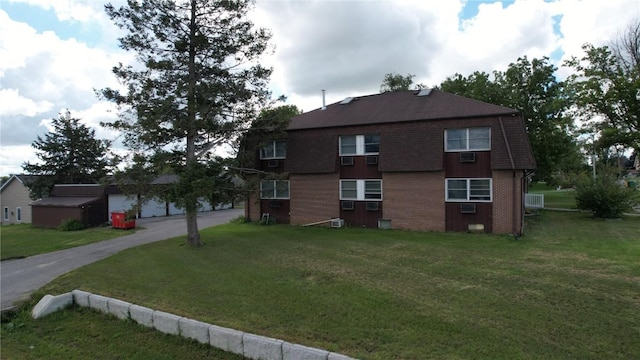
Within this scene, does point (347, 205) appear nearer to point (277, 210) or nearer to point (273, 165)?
point (277, 210)

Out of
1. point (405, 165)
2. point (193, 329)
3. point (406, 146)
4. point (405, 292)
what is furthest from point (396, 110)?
point (193, 329)

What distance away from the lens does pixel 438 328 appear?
224 inches

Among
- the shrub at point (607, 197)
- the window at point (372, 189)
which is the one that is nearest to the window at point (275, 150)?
the window at point (372, 189)

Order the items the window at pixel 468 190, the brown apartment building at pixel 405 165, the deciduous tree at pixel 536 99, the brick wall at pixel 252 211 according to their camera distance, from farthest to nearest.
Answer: the deciduous tree at pixel 536 99
the brick wall at pixel 252 211
the window at pixel 468 190
the brown apartment building at pixel 405 165

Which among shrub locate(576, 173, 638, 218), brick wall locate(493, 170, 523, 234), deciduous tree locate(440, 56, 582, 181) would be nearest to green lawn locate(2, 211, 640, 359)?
brick wall locate(493, 170, 523, 234)

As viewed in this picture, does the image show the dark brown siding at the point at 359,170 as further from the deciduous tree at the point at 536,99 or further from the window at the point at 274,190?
the deciduous tree at the point at 536,99

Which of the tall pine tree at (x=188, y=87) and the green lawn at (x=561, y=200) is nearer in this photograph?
the tall pine tree at (x=188, y=87)

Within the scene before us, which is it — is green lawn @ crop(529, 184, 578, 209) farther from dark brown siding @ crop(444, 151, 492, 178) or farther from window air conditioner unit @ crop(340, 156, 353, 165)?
window air conditioner unit @ crop(340, 156, 353, 165)

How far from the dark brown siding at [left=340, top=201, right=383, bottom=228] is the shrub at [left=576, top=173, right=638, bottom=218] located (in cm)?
1087

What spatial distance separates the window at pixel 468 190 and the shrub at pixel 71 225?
23711 millimetres

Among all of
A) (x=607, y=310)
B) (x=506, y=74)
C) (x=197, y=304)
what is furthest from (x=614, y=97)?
(x=197, y=304)

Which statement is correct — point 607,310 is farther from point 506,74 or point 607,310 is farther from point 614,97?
point 506,74

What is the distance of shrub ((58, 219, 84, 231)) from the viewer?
26172mm

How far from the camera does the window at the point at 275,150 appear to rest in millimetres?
20328
